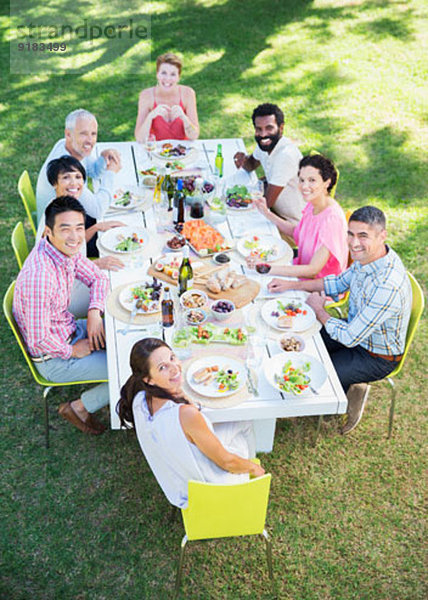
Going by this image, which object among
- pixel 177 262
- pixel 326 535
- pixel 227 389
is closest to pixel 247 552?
pixel 326 535

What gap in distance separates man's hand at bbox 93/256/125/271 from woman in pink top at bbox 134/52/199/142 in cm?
191

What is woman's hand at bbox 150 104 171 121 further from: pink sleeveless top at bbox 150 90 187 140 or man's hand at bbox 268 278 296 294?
man's hand at bbox 268 278 296 294

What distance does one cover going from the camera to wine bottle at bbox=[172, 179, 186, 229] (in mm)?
4578

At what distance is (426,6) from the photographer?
432 inches

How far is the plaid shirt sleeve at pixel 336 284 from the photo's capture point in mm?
4113

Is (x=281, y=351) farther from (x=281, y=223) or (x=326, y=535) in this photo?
(x=281, y=223)

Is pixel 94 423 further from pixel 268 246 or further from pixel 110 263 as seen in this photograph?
pixel 268 246

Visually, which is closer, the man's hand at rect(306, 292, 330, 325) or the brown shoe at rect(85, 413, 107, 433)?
the man's hand at rect(306, 292, 330, 325)

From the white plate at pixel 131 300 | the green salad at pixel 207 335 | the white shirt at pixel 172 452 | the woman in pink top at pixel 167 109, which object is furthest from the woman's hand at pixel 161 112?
the white shirt at pixel 172 452

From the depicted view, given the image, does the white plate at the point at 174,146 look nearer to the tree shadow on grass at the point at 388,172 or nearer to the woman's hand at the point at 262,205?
the woman's hand at the point at 262,205

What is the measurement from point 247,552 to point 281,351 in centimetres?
119

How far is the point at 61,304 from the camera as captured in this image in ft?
12.9

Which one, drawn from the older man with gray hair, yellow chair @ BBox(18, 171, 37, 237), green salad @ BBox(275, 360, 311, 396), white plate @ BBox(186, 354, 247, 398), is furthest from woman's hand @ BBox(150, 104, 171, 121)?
green salad @ BBox(275, 360, 311, 396)

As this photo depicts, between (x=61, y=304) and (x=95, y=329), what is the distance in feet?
0.86
